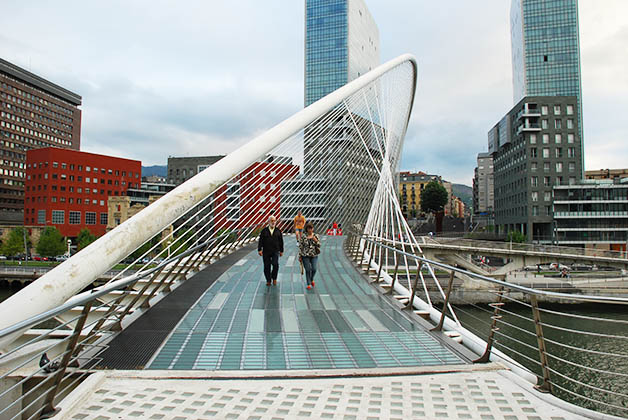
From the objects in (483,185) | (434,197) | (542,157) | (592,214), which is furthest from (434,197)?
→ (483,185)

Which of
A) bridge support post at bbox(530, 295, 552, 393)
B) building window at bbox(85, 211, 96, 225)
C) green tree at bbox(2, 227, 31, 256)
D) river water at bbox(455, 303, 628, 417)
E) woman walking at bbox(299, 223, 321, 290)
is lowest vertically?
river water at bbox(455, 303, 628, 417)

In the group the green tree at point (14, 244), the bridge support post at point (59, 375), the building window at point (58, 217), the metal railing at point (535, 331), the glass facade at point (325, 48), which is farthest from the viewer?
→ the glass facade at point (325, 48)

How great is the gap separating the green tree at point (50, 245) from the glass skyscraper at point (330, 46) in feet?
155

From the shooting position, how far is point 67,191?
→ 50.2m

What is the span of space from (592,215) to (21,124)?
9064 cm

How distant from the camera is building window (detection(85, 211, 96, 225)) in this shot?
50.6m

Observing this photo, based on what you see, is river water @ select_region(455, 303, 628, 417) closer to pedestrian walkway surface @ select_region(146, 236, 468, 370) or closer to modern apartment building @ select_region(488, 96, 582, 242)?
pedestrian walkway surface @ select_region(146, 236, 468, 370)

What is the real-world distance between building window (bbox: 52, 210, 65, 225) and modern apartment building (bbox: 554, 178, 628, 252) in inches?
2249

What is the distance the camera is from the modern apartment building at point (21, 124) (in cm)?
7106

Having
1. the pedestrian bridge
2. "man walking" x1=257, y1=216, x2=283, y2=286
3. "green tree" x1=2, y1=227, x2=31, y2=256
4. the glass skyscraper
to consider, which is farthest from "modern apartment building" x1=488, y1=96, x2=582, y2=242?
"green tree" x1=2, y1=227, x2=31, y2=256

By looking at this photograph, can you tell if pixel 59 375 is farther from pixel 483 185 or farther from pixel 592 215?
pixel 483 185

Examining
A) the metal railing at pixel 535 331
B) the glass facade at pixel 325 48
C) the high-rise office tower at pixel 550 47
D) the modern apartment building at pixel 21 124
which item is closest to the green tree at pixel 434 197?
the high-rise office tower at pixel 550 47

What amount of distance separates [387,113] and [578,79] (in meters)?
65.8

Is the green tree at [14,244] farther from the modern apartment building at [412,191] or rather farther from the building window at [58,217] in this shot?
the modern apartment building at [412,191]
